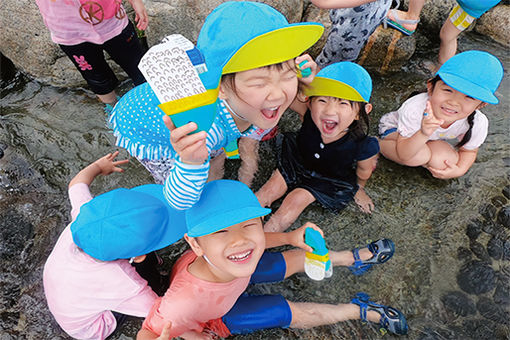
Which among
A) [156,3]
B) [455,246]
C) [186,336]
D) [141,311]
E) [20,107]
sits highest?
[156,3]

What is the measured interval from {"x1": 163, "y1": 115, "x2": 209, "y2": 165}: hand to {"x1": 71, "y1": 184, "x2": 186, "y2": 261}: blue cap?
1.66 feet

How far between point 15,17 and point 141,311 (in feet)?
9.52

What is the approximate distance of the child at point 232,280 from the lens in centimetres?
159

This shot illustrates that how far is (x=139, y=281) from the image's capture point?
5.85 feet

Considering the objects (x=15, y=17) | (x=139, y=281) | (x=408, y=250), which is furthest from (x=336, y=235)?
(x=15, y=17)

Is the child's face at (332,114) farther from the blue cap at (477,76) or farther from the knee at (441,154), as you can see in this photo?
the knee at (441,154)

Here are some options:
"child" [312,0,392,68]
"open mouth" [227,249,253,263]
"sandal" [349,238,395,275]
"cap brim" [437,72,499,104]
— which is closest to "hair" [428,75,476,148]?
"cap brim" [437,72,499,104]

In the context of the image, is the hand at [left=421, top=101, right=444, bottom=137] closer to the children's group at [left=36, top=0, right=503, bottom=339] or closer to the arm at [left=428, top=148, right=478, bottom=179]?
the children's group at [left=36, top=0, right=503, bottom=339]

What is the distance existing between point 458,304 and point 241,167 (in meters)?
1.74

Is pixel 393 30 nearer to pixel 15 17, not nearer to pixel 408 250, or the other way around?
pixel 408 250

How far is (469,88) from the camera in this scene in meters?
2.17

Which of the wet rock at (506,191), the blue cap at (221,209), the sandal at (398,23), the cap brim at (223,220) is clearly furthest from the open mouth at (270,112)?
the sandal at (398,23)

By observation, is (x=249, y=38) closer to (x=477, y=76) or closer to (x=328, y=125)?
(x=328, y=125)

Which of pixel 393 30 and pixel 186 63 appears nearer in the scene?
pixel 186 63
